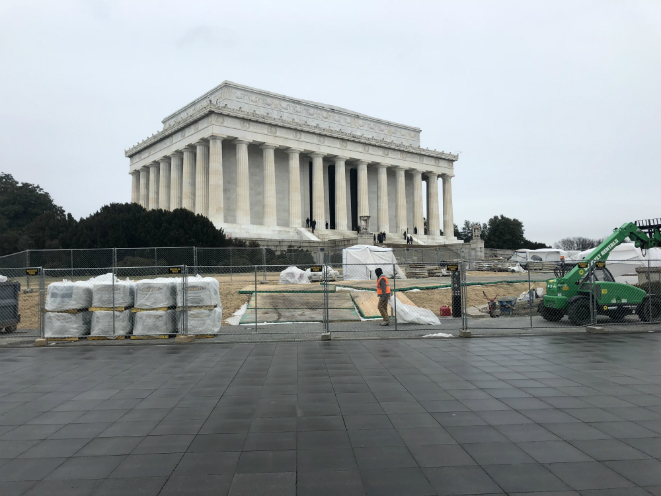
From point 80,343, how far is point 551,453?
12.5 metres

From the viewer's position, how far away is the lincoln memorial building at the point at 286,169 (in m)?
52.4

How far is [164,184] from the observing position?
61750 mm

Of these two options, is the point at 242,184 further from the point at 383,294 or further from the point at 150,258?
the point at 383,294

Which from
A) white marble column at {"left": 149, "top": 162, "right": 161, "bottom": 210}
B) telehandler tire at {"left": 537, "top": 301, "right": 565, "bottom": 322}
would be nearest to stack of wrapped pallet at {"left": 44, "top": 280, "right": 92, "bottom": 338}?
telehandler tire at {"left": 537, "top": 301, "right": 565, "bottom": 322}

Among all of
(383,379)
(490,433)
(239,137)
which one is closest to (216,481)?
(490,433)

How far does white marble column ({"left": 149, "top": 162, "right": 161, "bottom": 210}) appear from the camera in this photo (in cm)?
6406

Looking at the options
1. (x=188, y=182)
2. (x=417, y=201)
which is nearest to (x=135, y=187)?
(x=188, y=182)

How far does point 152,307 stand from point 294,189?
44.3m

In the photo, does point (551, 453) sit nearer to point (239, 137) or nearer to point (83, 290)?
point (83, 290)

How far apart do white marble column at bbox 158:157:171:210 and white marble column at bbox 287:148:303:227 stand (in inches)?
677

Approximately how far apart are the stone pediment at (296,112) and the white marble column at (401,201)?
6.18m

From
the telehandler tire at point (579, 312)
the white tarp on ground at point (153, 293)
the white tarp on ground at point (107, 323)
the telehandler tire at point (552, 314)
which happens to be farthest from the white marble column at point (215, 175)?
the telehandler tire at point (579, 312)

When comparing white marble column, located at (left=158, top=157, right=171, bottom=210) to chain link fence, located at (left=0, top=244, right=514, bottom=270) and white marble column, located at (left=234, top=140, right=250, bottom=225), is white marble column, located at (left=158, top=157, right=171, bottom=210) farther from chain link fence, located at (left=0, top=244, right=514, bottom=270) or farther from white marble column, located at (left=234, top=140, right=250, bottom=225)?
chain link fence, located at (left=0, top=244, right=514, bottom=270)

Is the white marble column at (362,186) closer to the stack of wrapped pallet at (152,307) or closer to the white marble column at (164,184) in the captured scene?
the white marble column at (164,184)
